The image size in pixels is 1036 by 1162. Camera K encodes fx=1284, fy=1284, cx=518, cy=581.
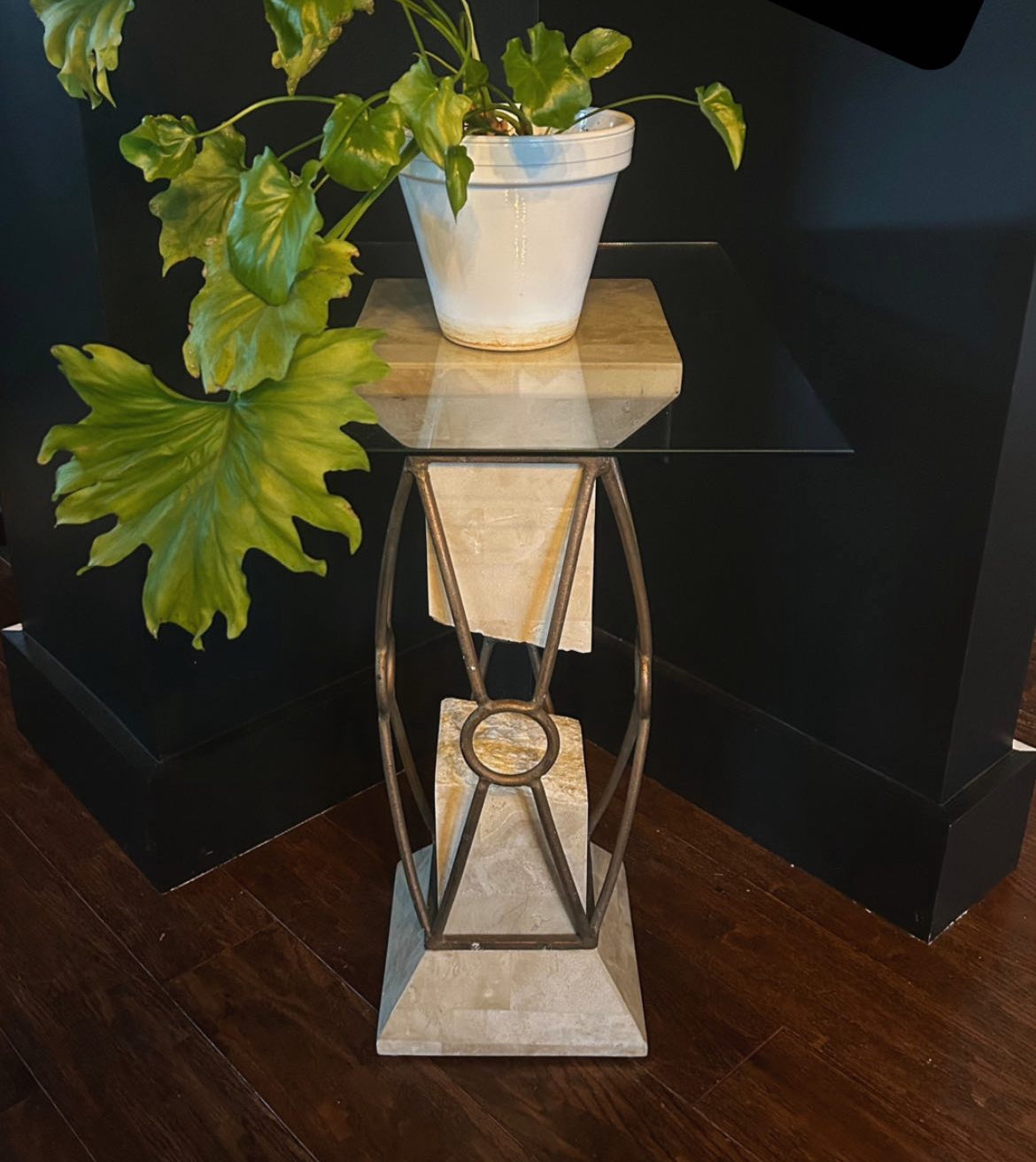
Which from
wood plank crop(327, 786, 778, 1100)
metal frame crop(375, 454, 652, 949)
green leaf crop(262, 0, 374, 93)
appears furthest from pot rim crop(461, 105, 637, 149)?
wood plank crop(327, 786, 778, 1100)

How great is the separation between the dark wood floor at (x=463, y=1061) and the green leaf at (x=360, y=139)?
978 mm

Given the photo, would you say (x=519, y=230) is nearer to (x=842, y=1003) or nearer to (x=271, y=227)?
(x=271, y=227)

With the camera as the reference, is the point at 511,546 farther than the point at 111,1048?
No

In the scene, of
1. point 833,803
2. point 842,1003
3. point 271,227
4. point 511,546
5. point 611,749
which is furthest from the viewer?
point 611,749

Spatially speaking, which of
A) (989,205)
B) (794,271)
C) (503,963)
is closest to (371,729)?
(503,963)

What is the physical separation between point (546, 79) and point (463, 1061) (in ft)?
3.43

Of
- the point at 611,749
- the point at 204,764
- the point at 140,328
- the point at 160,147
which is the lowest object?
the point at 611,749

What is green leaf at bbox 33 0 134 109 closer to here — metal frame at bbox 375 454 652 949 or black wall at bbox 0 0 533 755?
black wall at bbox 0 0 533 755

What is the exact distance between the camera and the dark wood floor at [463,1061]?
1363 mm

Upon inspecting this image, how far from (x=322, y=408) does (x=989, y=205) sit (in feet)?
→ 2.44

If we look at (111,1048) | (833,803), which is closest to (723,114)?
(833,803)

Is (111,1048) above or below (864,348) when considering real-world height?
below

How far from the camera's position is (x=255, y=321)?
39.6 inches

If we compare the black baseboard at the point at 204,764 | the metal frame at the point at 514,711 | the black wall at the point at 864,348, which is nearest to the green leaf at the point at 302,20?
the metal frame at the point at 514,711
